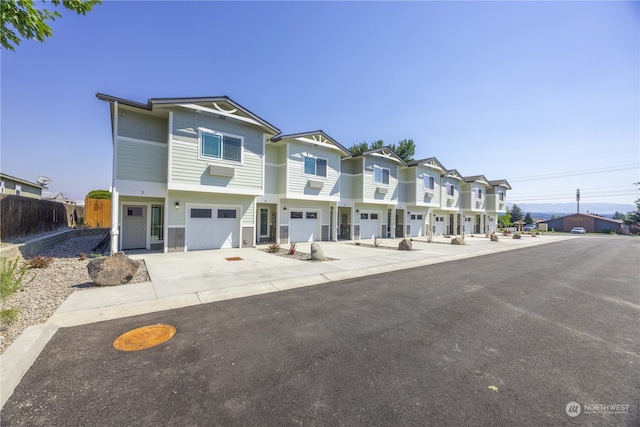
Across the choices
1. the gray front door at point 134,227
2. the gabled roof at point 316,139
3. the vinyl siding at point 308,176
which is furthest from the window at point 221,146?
the gray front door at point 134,227

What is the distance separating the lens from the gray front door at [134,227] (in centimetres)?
1258

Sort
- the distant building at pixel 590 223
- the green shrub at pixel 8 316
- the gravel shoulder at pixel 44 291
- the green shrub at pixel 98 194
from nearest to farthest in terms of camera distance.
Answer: the green shrub at pixel 8 316 < the gravel shoulder at pixel 44 291 < the green shrub at pixel 98 194 < the distant building at pixel 590 223

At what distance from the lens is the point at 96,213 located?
21.1 meters

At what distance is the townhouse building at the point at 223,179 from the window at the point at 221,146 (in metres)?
0.05

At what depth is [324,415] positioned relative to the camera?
2.47 meters

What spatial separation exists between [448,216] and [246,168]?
24196mm

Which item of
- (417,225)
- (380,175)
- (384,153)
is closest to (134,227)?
(380,175)

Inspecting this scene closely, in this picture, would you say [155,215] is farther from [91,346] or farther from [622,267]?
[622,267]

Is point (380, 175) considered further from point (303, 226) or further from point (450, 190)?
point (450, 190)

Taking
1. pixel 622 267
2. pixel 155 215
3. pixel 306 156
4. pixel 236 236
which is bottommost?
pixel 622 267

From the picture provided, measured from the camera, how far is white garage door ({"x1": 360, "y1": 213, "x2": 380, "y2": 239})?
67.7 feet

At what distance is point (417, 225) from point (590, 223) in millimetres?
52164

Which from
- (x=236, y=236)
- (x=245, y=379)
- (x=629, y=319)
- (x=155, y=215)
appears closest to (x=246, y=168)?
(x=236, y=236)

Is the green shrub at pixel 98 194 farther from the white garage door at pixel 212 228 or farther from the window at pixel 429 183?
the window at pixel 429 183
